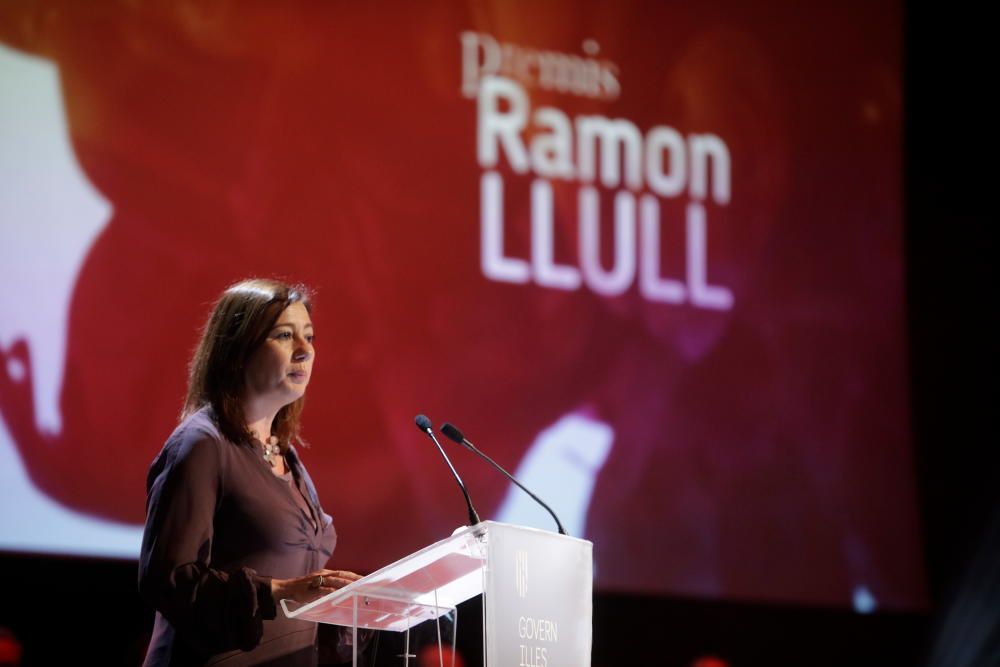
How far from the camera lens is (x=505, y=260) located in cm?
434

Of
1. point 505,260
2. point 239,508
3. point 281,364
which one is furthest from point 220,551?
point 505,260

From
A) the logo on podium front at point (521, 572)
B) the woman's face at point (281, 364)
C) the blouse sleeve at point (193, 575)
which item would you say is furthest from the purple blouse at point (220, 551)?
the logo on podium front at point (521, 572)

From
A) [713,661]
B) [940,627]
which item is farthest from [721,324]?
[940,627]

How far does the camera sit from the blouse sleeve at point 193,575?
2.00m

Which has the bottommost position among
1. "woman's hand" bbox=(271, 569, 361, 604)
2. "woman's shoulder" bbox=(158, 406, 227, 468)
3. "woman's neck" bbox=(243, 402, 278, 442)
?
"woman's hand" bbox=(271, 569, 361, 604)

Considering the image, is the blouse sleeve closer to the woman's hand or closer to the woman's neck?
the woman's hand

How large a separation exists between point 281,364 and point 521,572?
0.57m

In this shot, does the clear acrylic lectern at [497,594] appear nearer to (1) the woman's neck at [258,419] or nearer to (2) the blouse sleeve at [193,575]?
(2) the blouse sleeve at [193,575]

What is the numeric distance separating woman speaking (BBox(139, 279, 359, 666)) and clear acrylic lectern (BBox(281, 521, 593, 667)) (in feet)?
0.25

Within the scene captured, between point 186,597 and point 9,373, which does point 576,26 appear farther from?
point 186,597

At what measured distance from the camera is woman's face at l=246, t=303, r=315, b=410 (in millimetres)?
2299

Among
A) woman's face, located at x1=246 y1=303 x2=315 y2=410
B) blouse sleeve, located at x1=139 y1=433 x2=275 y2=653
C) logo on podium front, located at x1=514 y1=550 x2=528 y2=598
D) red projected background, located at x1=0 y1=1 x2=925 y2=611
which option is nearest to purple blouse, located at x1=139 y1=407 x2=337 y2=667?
blouse sleeve, located at x1=139 y1=433 x2=275 y2=653

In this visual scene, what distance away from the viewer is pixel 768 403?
471 centimetres

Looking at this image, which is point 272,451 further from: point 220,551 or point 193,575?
point 193,575
